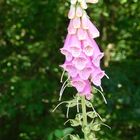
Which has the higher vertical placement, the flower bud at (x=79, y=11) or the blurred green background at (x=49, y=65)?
the flower bud at (x=79, y=11)

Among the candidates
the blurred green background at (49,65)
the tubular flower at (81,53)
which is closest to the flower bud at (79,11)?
the tubular flower at (81,53)

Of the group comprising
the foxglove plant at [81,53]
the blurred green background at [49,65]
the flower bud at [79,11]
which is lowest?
the blurred green background at [49,65]

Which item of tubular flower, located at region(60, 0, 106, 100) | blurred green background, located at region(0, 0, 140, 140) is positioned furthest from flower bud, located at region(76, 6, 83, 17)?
blurred green background, located at region(0, 0, 140, 140)

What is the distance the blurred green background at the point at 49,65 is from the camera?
6062 millimetres

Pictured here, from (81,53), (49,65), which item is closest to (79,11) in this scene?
(81,53)

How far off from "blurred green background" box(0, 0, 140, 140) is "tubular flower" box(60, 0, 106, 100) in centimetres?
298

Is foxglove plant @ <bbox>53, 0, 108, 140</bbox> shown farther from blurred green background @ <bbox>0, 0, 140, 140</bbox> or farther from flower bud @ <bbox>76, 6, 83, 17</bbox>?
blurred green background @ <bbox>0, 0, 140, 140</bbox>

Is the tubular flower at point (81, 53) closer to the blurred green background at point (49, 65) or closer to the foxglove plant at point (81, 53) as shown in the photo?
the foxglove plant at point (81, 53)

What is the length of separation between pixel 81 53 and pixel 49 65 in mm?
3545

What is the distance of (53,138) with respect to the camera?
195 inches

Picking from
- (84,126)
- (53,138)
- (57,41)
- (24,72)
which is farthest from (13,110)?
(84,126)

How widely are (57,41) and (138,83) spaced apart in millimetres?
988

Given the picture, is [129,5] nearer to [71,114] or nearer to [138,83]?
[138,83]

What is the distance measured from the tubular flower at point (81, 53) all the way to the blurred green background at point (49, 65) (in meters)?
2.98
